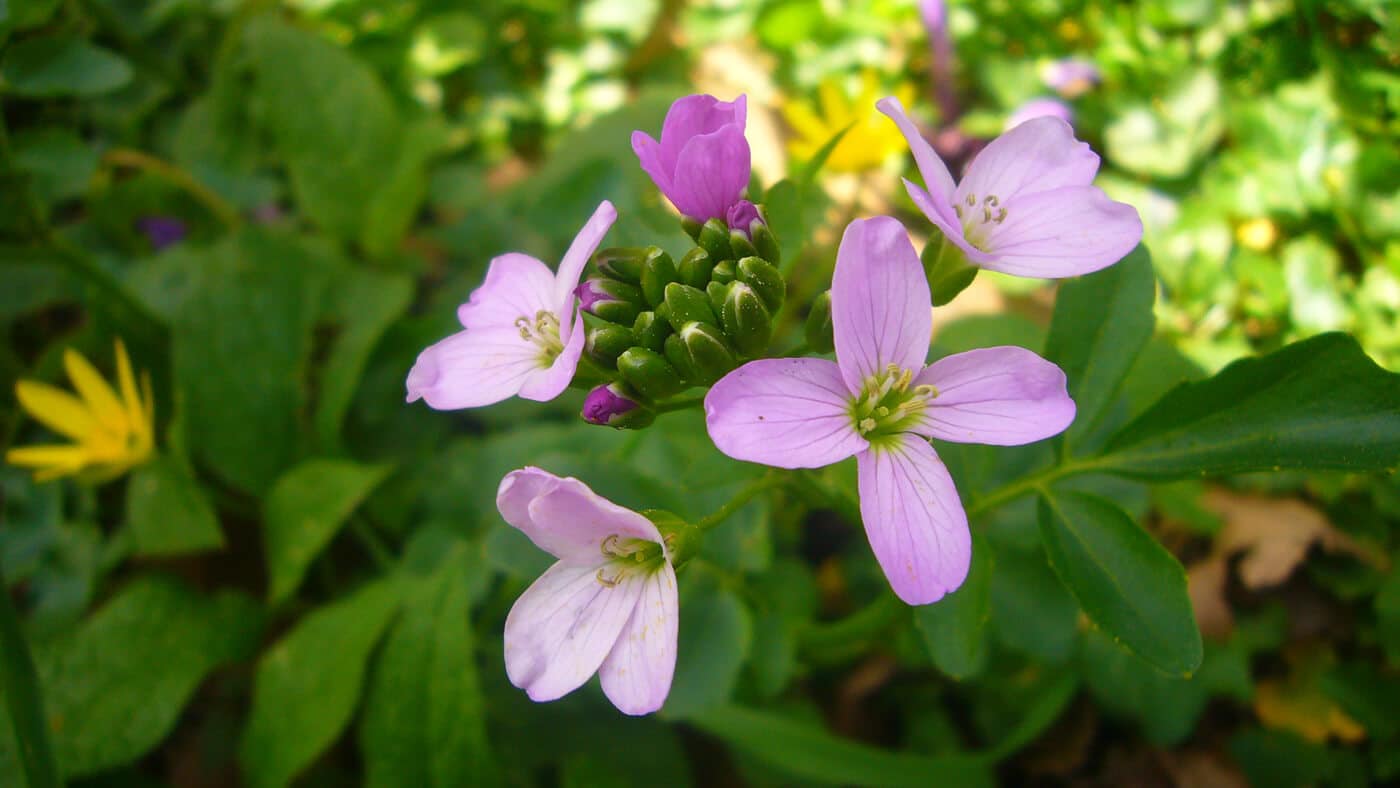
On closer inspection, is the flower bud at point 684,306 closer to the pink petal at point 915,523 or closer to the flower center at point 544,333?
the flower center at point 544,333

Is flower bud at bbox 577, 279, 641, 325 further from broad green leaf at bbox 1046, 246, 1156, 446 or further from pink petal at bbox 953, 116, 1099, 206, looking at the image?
broad green leaf at bbox 1046, 246, 1156, 446

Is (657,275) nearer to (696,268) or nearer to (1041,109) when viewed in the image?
(696,268)

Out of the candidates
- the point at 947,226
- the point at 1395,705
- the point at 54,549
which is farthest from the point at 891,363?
the point at 54,549

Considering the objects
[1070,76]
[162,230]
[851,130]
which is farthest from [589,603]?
[1070,76]

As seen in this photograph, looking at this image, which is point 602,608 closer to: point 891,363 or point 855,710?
point 891,363

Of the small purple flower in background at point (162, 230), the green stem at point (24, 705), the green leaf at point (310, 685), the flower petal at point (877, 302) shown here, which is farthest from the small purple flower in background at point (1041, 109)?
the green stem at point (24, 705)
